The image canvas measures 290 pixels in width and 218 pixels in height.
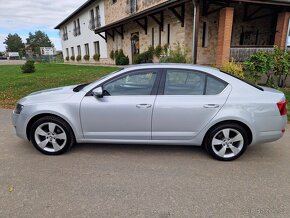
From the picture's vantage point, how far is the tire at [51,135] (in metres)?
3.64

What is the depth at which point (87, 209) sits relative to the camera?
2.45 metres

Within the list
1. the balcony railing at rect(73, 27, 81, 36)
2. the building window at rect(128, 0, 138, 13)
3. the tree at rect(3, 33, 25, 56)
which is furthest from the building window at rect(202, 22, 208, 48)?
the tree at rect(3, 33, 25, 56)

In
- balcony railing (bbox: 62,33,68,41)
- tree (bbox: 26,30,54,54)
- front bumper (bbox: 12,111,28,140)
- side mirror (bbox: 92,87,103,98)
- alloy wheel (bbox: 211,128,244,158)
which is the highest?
tree (bbox: 26,30,54,54)

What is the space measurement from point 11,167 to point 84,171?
110 centimetres

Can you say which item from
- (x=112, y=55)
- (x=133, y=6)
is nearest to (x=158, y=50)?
(x=133, y=6)

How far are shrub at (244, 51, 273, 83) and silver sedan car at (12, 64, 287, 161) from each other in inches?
195

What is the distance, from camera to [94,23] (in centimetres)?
2755

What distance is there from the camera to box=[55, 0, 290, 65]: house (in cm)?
1205

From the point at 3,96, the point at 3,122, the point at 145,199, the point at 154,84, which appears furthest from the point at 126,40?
the point at 145,199

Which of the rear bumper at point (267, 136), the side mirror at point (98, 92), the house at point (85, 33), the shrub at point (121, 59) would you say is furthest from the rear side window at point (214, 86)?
the house at point (85, 33)

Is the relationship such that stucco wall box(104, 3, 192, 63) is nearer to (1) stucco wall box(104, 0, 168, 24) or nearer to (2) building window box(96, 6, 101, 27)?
(1) stucco wall box(104, 0, 168, 24)

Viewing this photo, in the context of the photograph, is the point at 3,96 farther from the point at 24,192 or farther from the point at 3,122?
the point at 24,192

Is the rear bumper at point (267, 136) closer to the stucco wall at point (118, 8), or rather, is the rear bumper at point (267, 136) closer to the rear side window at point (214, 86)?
the rear side window at point (214, 86)

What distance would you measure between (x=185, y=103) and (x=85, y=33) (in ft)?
97.7
